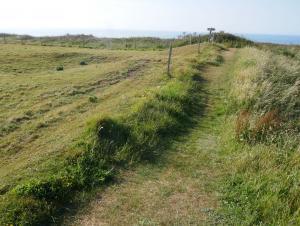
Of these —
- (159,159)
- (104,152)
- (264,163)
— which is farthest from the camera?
(159,159)

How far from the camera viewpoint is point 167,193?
647 centimetres

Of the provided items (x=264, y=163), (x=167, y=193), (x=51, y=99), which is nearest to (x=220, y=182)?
(x=264, y=163)

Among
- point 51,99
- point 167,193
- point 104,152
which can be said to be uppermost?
point 104,152

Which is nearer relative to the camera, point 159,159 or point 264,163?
point 264,163

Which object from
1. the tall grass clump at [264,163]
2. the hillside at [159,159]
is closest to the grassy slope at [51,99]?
the hillside at [159,159]

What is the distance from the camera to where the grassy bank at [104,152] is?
18.6ft

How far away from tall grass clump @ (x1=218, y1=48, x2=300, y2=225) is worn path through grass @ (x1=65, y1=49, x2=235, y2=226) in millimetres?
384

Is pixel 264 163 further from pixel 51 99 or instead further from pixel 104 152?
pixel 51 99

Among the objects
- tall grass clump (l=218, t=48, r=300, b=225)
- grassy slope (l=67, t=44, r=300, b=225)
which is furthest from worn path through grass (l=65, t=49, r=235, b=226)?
tall grass clump (l=218, t=48, r=300, b=225)

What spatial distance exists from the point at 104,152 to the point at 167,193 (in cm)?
186

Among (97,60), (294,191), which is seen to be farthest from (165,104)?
(97,60)

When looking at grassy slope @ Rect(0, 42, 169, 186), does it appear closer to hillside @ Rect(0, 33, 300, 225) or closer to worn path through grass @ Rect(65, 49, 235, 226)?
hillside @ Rect(0, 33, 300, 225)

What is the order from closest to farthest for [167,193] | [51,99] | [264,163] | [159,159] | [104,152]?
1. [167,193]
2. [264,163]
3. [104,152]
4. [159,159]
5. [51,99]

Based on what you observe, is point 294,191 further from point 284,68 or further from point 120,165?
point 284,68
